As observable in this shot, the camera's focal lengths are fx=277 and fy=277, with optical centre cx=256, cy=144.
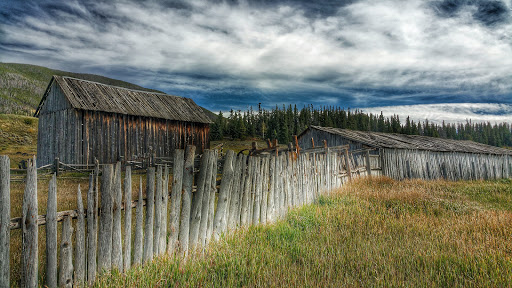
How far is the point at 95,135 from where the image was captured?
19734 mm

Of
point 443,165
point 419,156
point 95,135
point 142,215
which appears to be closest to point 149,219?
point 142,215

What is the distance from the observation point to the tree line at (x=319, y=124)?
277 ft

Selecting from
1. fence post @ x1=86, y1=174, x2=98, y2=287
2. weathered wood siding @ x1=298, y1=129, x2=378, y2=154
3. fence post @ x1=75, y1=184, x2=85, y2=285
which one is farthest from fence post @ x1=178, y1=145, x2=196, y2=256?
weathered wood siding @ x1=298, y1=129, x2=378, y2=154

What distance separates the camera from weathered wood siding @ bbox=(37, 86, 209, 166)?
1922 cm

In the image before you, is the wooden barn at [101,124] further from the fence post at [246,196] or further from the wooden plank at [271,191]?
the fence post at [246,196]

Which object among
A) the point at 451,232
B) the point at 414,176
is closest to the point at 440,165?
the point at 414,176

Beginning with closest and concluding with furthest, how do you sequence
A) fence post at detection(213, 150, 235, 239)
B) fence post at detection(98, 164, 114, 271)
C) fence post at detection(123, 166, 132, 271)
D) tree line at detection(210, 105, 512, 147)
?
fence post at detection(98, 164, 114, 271) < fence post at detection(123, 166, 132, 271) < fence post at detection(213, 150, 235, 239) < tree line at detection(210, 105, 512, 147)

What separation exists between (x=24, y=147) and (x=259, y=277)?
2260 inches

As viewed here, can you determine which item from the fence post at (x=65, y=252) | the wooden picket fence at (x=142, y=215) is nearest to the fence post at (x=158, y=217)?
the wooden picket fence at (x=142, y=215)

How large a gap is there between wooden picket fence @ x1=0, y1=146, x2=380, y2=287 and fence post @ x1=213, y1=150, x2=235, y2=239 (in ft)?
0.06

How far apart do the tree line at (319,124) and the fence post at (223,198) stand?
70.7 meters

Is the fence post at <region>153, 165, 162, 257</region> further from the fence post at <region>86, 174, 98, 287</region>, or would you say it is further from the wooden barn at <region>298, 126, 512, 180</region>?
Result: the wooden barn at <region>298, 126, 512, 180</region>

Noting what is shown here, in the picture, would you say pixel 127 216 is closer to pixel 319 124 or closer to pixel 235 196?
pixel 235 196

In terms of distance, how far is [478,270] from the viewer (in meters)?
4.04
